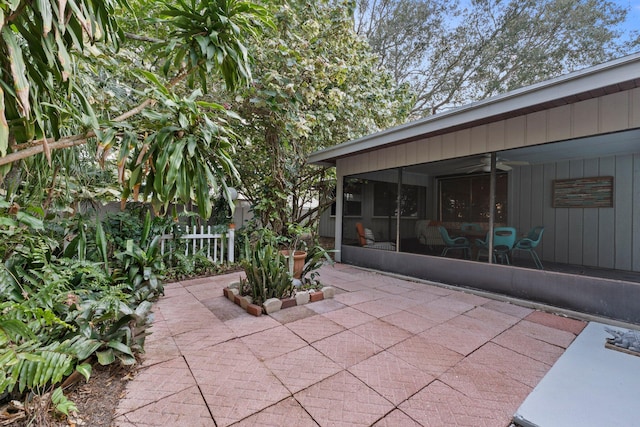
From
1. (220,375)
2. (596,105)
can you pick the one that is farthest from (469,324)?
(596,105)

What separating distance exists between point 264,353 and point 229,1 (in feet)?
9.24

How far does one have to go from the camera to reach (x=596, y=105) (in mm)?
3012

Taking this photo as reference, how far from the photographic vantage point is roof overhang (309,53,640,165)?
2453mm

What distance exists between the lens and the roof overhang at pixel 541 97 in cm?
245

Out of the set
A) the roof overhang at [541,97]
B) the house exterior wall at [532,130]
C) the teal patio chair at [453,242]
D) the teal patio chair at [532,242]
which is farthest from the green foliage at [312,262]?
the teal patio chair at [532,242]

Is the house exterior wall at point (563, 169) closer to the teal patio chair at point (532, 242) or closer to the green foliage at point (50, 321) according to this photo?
the teal patio chair at point (532, 242)

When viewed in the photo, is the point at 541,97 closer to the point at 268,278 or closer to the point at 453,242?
the point at 453,242

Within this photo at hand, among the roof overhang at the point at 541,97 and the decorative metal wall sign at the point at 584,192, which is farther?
the decorative metal wall sign at the point at 584,192

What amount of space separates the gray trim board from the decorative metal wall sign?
132 inches

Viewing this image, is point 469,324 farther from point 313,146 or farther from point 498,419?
point 313,146

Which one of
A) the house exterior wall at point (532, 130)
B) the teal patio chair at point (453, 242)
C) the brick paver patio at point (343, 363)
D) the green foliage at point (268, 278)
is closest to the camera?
the brick paver patio at point (343, 363)

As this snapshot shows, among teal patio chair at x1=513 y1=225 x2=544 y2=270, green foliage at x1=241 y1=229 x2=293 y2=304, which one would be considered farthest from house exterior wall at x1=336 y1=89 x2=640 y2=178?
green foliage at x1=241 y1=229 x2=293 y2=304

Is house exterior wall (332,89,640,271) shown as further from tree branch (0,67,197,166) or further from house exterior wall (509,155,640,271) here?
tree branch (0,67,197,166)

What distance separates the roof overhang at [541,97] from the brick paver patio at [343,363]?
237 centimetres
